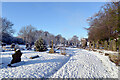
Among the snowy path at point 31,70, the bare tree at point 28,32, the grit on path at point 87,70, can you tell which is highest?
the bare tree at point 28,32

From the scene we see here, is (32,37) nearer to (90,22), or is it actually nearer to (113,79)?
(90,22)

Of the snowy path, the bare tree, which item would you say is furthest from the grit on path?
the bare tree

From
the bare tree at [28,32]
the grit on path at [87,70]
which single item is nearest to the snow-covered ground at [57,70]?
the grit on path at [87,70]

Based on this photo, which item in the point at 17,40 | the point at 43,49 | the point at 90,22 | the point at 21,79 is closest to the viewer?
the point at 21,79

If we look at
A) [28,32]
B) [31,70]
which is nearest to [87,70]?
[31,70]

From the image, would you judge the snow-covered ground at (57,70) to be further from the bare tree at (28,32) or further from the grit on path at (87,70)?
the bare tree at (28,32)

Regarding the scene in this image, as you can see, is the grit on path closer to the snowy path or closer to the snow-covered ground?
the snow-covered ground

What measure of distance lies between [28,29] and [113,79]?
4645cm

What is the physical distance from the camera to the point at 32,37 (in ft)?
147

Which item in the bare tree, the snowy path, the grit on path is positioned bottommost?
the grit on path

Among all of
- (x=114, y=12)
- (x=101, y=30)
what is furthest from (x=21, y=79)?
(x=101, y=30)

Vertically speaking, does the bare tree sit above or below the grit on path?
above

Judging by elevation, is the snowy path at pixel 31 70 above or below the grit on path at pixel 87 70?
above

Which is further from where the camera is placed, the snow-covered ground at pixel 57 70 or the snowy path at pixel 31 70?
the snow-covered ground at pixel 57 70
